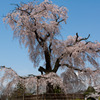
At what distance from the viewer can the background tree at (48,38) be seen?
15.5 metres

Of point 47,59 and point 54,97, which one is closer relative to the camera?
point 54,97

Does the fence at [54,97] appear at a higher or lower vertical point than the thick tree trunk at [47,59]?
lower

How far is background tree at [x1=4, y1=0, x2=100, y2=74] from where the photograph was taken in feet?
50.9

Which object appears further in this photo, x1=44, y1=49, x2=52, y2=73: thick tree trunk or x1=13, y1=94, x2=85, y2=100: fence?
x1=44, y1=49, x2=52, y2=73: thick tree trunk

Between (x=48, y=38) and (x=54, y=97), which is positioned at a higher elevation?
(x=48, y=38)

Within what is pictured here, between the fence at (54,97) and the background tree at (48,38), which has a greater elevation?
the background tree at (48,38)

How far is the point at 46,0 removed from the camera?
54.6ft

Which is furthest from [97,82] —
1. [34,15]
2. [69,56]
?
[34,15]

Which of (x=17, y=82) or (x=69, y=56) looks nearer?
(x=17, y=82)

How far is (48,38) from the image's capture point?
53.6ft

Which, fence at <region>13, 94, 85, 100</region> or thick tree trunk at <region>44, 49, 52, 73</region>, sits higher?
thick tree trunk at <region>44, 49, 52, 73</region>

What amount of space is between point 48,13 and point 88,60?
521cm

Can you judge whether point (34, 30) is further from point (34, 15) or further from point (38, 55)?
point (38, 55)

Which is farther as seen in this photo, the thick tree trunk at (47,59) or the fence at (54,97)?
the thick tree trunk at (47,59)
